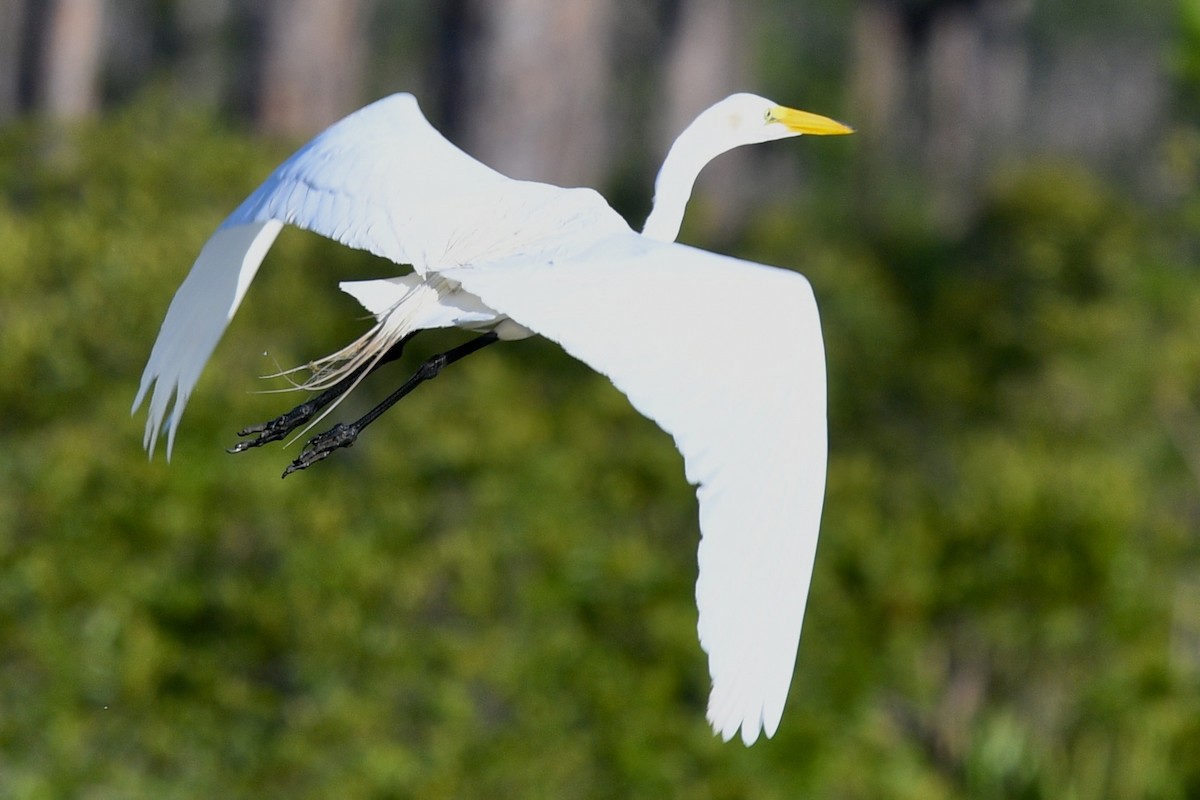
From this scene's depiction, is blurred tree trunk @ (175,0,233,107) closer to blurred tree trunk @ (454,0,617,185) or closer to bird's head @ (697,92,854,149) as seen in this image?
blurred tree trunk @ (454,0,617,185)

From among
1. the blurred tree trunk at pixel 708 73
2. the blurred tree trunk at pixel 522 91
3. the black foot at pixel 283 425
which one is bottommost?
the blurred tree trunk at pixel 708 73

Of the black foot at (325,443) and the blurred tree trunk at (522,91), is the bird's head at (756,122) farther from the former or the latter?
the blurred tree trunk at (522,91)

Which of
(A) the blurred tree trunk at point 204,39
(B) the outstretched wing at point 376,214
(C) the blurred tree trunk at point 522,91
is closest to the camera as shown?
(B) the outstretched wing at point 376,214

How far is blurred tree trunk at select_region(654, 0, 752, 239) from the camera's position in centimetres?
1260

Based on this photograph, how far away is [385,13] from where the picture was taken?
21.8 meters

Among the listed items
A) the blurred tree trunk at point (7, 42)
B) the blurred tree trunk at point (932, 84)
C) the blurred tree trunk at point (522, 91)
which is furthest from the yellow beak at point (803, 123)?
the blurred tree trunk at point (7, 42)

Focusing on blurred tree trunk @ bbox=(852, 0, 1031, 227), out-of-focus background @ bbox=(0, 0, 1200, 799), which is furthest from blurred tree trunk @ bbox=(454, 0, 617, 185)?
blurred tree trunk @ bbox=(852, 0, 1031, 227)

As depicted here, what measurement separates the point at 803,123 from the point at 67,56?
8.13m

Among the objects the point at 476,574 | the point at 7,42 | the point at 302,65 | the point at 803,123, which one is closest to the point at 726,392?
the point at 803,123

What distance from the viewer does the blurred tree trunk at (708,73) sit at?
12.6 m

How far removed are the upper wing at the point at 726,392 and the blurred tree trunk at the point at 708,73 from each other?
951cm

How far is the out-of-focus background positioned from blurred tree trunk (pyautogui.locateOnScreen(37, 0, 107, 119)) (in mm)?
2234

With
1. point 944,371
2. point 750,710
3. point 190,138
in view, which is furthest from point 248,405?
point 750,710

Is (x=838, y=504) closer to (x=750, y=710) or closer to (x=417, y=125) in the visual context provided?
(x=417, y=125)
